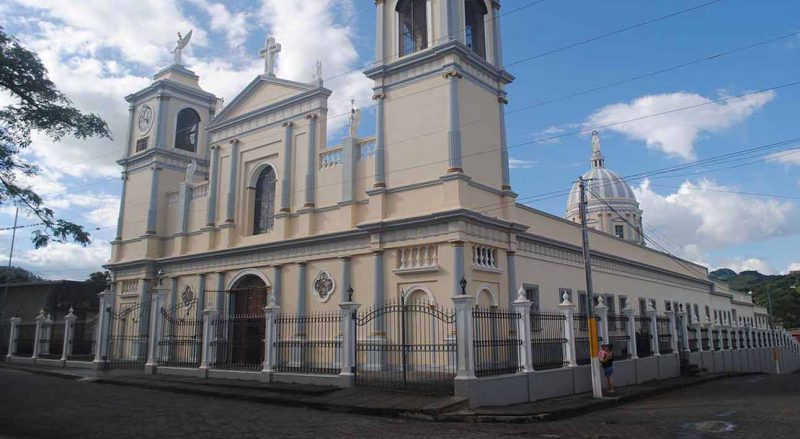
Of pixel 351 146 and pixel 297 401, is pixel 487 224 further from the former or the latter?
pixel 297 401

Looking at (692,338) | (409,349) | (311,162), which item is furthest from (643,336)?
(311,162)

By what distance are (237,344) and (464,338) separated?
1292 cm

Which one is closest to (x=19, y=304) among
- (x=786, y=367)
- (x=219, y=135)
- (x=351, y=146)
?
(x=219, y=135)

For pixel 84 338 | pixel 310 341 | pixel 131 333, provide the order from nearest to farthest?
pixel 310 341 → pixel 131 333 → pixel 84 338

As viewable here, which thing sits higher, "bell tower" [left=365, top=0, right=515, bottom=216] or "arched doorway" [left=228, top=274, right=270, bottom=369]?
"bell tower" [left=365, top=0, right=515, bottom=216]

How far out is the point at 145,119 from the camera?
29453mm

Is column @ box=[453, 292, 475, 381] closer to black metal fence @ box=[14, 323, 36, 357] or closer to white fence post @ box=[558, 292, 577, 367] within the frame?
white fence post @ box=[558, 292, 577, 367]

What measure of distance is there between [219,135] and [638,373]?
61.2 ft

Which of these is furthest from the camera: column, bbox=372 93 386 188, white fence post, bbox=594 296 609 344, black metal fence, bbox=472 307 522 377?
column, bbox=372 93 386 188

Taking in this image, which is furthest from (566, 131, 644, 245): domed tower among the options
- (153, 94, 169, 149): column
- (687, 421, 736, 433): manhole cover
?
(687, 421, 736, 433): manhole cover

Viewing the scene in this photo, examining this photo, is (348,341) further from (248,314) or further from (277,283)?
(248,314)

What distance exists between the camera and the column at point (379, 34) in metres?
20.4

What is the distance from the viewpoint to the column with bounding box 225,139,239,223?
2458cm

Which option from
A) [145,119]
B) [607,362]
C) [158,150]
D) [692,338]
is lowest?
[607,362]
